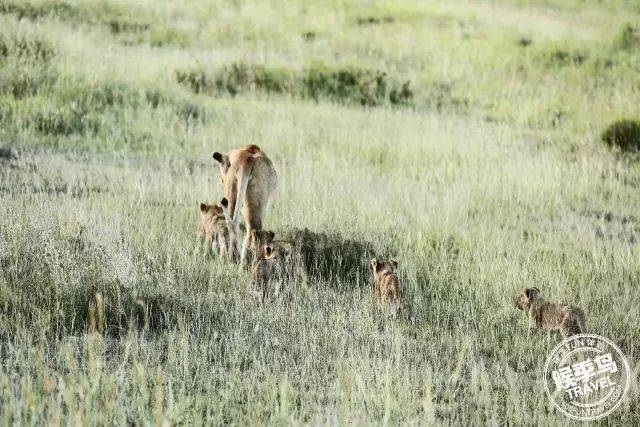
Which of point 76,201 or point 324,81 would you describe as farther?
point 324,81

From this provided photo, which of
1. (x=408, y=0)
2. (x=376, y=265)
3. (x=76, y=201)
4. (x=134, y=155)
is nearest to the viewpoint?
(x=376, y=265)

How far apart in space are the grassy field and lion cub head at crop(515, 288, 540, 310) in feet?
0.40

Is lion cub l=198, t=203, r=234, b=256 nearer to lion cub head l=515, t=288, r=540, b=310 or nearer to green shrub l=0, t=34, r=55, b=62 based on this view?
lion cub head l=515, t=288, r=540, b=310

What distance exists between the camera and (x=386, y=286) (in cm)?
517

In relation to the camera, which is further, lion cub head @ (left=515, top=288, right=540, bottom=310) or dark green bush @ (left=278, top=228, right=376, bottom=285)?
dark green bush @ (left=278, top=228, right=376, bottom=285)

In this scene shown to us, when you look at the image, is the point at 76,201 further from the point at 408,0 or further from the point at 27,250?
the point at 408,0

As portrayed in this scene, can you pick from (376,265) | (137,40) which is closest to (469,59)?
(137,40)

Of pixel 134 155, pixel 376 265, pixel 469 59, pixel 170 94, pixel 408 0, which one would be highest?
pixel 408 0

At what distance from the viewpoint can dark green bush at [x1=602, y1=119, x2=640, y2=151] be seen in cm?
1105

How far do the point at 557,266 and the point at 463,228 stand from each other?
1.01m

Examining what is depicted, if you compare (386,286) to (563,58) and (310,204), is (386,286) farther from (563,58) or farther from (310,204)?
(563,58)

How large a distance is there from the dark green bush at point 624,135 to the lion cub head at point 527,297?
620cm

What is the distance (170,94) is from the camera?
480 inches

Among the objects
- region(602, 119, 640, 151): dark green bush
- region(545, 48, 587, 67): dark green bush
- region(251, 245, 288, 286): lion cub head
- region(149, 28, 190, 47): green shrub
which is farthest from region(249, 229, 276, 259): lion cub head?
region(149, 28, 190, 47): green shrub
